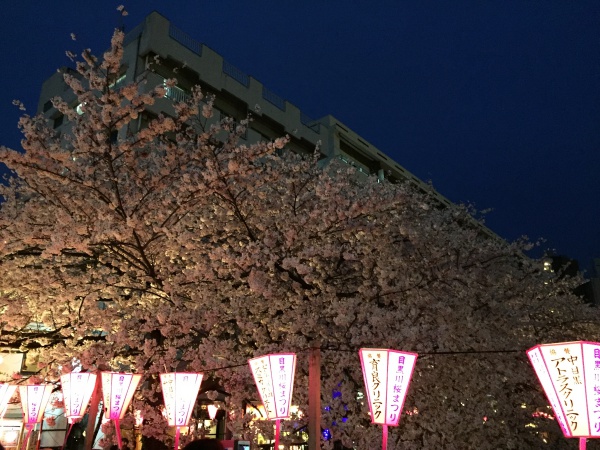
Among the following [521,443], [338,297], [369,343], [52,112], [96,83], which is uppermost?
[52,112]

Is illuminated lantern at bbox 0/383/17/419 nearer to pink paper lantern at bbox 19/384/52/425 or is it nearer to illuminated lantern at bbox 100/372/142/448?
pink paper lantern at bbox 19/384/52/425

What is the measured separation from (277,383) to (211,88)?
20.3 m

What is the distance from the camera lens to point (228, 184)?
30.1 ft

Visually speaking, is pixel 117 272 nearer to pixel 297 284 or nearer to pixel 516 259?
pixel 297 284

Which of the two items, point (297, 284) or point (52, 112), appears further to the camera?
point (52, 112)

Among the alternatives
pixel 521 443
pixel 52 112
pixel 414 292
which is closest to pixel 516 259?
pixel 521 443

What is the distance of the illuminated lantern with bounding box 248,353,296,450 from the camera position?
7.41 metres

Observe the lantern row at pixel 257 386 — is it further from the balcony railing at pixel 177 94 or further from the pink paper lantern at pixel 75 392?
the balcony railing at pixel 177 94

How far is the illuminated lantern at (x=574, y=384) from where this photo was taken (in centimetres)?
545

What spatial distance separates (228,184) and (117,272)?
3.87m

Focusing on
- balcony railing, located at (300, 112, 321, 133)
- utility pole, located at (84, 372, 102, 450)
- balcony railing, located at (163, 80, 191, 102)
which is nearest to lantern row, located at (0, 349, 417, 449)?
utility pole, located at (84, 372, 102, 450)

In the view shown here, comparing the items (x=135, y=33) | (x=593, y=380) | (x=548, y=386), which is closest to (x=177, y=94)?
(x=135, y=33)

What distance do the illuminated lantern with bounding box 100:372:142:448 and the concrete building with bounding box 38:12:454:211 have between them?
12158 millimetres

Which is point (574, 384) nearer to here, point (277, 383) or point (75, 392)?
point (277, 383)
